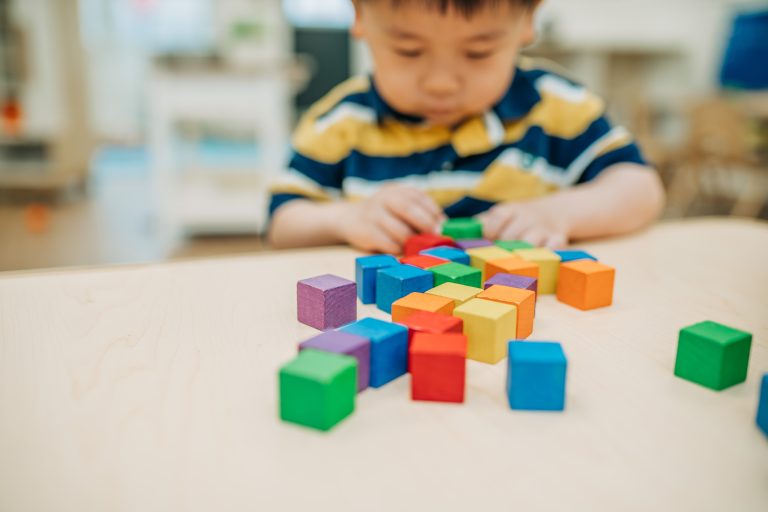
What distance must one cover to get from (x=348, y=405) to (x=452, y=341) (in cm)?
8

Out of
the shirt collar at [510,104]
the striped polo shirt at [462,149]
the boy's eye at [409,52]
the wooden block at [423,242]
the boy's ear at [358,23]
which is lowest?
Answer: the wooden block at [423,242]

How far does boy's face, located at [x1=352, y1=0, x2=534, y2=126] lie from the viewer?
29.4 inches

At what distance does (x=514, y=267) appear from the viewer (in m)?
0.57

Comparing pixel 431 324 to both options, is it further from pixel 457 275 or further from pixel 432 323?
pixel 457 275

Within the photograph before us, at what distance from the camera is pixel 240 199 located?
8.73ft

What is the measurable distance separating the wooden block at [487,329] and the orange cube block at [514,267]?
0.12 meters

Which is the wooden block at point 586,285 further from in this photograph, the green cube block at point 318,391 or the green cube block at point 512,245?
the green cube block at point 318,391

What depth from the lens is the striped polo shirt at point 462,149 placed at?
983mm

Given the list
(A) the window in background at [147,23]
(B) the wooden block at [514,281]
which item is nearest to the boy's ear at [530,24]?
(B) the wooden block at [514,281]

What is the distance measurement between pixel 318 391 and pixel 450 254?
310mm

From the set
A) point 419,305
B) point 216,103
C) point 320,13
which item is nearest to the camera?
point 419,305

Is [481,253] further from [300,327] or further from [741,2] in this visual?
[741,2]

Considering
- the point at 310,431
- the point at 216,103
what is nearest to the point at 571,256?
the point at 310,431

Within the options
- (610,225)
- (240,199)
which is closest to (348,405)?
(610,225)
